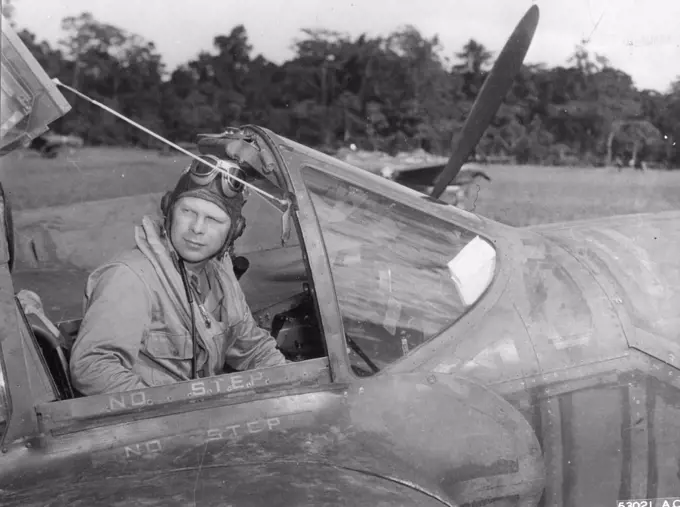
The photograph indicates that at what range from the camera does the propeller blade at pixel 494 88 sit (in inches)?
160

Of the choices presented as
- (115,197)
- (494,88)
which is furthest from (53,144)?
(494,88)

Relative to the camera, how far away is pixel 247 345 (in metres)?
2.83

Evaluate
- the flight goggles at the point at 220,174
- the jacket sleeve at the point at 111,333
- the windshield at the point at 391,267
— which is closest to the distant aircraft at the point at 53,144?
the flight goggles at the point at 220,174

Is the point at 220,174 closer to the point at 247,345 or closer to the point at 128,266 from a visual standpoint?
the point at 128,266

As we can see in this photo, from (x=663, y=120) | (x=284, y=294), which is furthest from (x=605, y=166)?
(x=284, y=294)

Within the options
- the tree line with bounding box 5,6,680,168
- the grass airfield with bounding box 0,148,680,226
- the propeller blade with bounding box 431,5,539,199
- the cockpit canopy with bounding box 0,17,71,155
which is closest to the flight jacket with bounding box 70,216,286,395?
the cockpit canopy with bounding box 0,17,71,155

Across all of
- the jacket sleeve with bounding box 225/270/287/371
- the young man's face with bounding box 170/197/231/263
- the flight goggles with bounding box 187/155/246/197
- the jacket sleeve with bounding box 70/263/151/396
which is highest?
the flight goggles with bounding box 187/155/246/197

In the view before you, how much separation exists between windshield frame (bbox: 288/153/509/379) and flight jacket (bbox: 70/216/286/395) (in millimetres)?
599

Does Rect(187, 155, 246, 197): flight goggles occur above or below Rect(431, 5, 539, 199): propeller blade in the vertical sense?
below

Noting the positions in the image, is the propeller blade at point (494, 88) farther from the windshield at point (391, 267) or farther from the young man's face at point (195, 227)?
the young man's face at point (195, 227)

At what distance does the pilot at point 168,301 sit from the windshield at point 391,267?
0.44 m

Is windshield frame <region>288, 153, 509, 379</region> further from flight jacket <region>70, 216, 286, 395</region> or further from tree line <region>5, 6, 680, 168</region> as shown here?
tree line <region>5, 6, 680, 168</region>

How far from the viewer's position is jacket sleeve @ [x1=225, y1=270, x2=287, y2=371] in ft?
9.17

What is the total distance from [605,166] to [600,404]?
5001 mm
